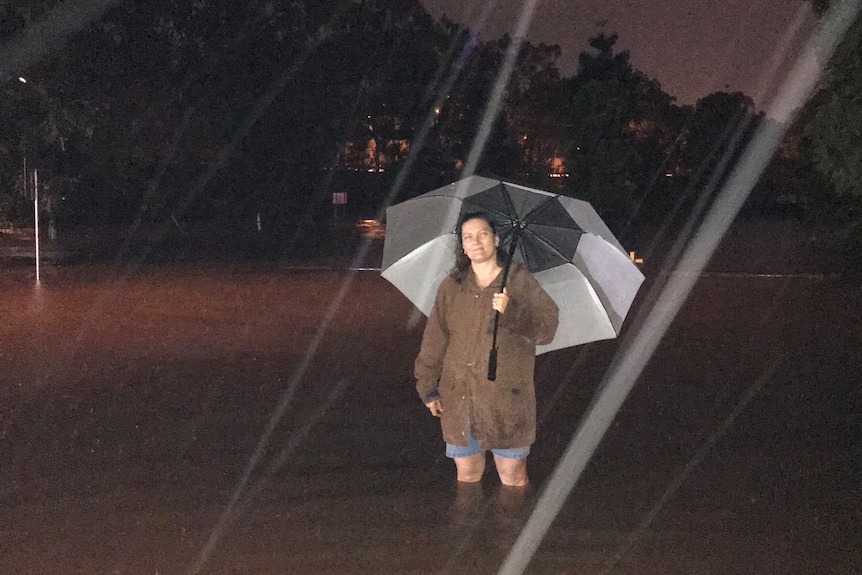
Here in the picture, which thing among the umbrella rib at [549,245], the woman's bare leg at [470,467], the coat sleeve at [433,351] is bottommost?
the woman's bare leg at [470,467]

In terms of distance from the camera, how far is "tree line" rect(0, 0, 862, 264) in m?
25.5

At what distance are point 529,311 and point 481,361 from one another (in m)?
0.41

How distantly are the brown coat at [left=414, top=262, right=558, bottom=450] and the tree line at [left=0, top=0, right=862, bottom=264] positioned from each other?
28.6 ft

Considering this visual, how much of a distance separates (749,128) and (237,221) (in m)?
32.9

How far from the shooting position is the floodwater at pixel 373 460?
5316 millimetres

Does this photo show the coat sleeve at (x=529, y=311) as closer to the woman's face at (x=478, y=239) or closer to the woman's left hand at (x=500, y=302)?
the woman's left hand at (x=500, y=302)

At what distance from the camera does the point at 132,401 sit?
30.0 ft

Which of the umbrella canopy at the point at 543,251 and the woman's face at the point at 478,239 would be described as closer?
the woman's face at the point at 478,239

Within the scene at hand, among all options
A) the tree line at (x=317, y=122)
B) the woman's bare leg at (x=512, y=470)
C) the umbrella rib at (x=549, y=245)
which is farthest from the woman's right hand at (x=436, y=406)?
the tree line at (x=317, y=122)

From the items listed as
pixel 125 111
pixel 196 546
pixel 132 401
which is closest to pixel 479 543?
pixel 196 546

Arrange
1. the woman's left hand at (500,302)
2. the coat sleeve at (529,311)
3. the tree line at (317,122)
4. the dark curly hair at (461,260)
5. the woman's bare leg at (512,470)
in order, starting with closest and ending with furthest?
the woman's left hand at (500,302) → the coat sleeve at (529,311) → the dark curly hair at (461,260) → the woman's bare leg at (512,470) → the tree line at (317,122)

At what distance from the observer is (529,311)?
5371 millimetres

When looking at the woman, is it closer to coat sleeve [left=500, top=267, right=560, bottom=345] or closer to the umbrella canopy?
coat sleeve [left=500, top=267, right=560, bottom=345]

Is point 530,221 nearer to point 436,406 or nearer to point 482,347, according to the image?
point 482,347
